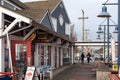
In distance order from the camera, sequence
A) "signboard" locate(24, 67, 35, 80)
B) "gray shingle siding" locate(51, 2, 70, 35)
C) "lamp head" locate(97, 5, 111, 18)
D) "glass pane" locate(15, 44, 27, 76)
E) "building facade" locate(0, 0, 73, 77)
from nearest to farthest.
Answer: "lamp head" locate(97, 5, 111, 18) < "building facade" locate(0, 0, 73, 77) < "signboard" locate(24, 67, 35, 80) < "glass pane" locate(15, 44, 27, 76) < "gray shingle siding" locate(51, 2, 70, 35)

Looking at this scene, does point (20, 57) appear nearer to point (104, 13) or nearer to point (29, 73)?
point (29, 73)

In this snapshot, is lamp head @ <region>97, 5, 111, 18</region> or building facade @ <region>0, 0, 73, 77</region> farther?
building facade @ <region>0, 0, 73, 77</region>

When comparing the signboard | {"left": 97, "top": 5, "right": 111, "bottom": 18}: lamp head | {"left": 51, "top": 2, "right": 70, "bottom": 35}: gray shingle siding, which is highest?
{"left": 51, "top": 2, "right": 70, "bottom": 35}: gray shingle siding

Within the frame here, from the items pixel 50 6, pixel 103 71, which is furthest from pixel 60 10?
pixel 103 71

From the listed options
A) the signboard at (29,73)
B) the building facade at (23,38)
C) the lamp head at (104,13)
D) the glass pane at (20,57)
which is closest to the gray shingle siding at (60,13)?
the building facade at (23,38)

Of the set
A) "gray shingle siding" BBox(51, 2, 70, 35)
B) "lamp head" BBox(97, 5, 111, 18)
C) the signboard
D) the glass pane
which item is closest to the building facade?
the glass pane

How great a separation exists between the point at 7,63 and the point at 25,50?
101 cm

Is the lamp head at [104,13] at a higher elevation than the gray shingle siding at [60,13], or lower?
lower

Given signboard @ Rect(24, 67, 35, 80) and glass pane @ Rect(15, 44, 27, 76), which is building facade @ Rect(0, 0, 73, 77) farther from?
signboard @ Rect(24, 67, 35, 80)

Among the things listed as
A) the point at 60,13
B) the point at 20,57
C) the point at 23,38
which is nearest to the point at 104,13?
the point at 20,57

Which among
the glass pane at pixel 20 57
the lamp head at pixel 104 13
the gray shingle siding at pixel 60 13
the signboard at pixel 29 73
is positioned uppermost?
the gray shingle siding at pixel 60 13

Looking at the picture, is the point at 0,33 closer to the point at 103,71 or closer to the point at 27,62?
the point at 27,62

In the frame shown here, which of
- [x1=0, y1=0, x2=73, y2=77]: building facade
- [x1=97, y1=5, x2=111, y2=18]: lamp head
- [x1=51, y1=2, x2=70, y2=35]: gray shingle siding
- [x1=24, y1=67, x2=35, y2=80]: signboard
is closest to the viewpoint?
[x1=97, y1=5, x2=111, y2=18]: lamp head

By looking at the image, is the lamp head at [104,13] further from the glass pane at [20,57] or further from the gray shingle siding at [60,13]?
the gray shingle siding at [60,13]
